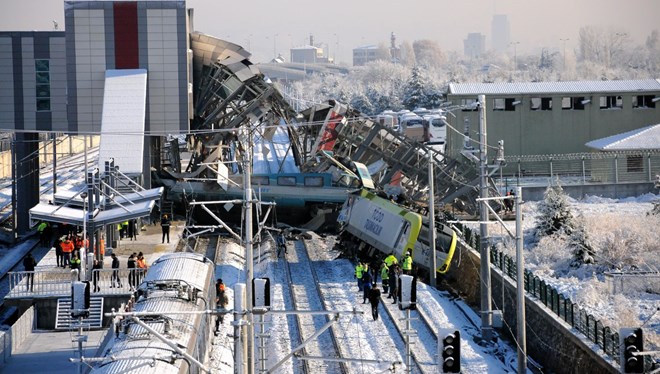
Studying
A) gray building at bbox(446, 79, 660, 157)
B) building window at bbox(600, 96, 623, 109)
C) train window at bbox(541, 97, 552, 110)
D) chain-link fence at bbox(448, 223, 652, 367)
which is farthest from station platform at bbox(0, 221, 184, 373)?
building window at bbox(600, 96, 623, 109)

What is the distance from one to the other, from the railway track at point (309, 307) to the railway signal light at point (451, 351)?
3.32m

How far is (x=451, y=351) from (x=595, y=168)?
4621 cm

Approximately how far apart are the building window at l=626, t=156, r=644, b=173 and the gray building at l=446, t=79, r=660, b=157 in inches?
209

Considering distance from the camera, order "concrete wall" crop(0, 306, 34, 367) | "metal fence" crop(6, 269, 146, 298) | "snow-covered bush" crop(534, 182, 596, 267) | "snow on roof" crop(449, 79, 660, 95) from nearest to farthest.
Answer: "concrete wall" crop(0, 306, 34, 367) → "metal fence" crop(6, 269, 146, 298) → "snow-covered bush" crop(534, 182, 596, 267) → "snow on roof" crop(449, 79, 660, 95)

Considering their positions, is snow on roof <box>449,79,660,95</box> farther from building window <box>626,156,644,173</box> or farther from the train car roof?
the train car roof

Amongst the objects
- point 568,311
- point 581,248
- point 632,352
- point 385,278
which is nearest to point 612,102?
point 581,248

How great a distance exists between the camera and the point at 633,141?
64.0m

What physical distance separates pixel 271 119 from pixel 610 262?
29641 millimetres

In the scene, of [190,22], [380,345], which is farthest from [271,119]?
[380,345]

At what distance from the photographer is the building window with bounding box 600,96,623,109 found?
70938mm

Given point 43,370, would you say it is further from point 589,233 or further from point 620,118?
point 620,118

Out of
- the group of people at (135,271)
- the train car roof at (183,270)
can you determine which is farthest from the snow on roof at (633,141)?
the train car roof at (183,270)

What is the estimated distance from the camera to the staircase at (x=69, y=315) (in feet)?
117

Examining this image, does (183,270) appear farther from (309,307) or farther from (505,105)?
(505,105)
